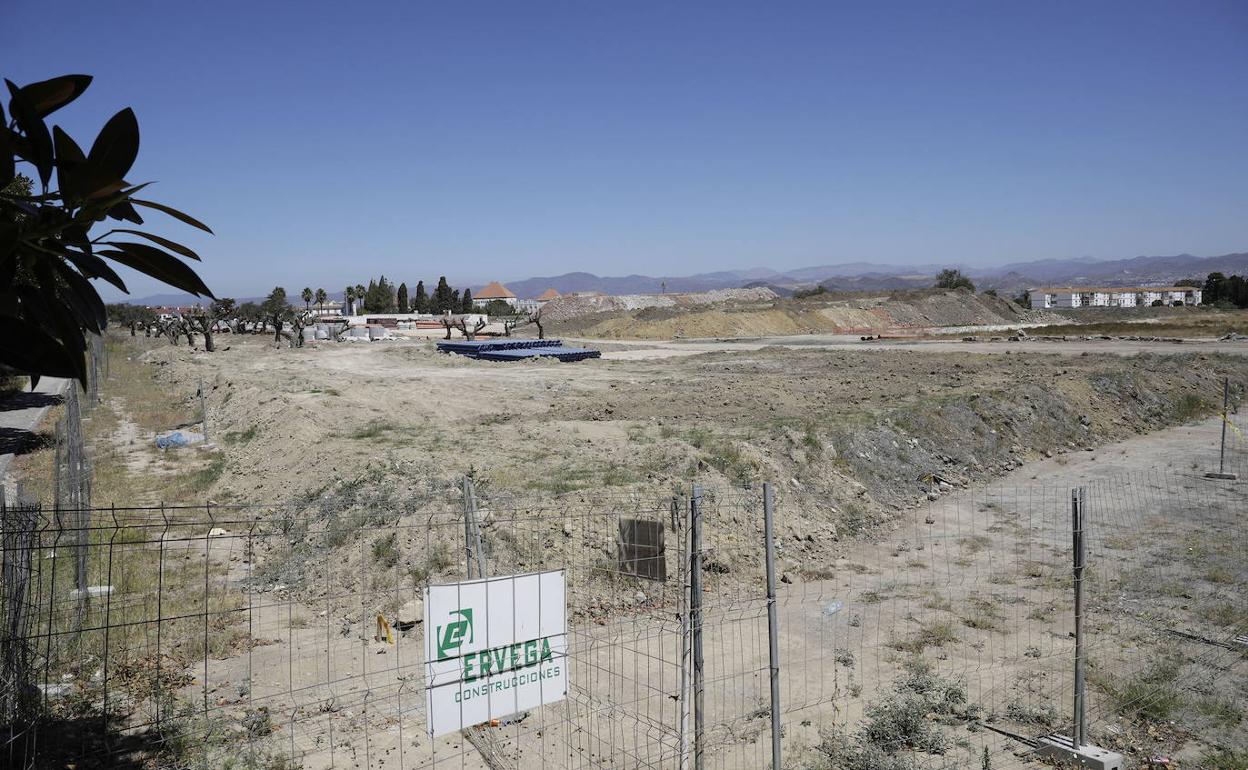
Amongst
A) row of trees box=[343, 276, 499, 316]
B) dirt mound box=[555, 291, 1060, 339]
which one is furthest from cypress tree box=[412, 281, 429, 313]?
dirt mound box=[555, 291, 1060, 339]

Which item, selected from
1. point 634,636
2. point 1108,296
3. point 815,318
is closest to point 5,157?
point 634,636

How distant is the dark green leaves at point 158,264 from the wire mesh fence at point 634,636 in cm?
270

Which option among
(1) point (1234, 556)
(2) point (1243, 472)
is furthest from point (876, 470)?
(2) point (1243, 472)

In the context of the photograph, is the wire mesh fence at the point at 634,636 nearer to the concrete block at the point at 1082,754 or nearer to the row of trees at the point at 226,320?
the concrete block at the point at 1082,754

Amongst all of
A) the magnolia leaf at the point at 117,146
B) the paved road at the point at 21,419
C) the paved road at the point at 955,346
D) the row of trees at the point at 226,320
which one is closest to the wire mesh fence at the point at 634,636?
the magnolia leaf at the point at 117,146

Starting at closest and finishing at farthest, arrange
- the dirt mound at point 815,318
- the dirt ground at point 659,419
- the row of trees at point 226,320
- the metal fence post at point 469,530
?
1. the metal fence post at point 469,530
2. the dirt ground at point 659,419
3. the row of trees at point 226,320
4. the dirt mound at point 815,318

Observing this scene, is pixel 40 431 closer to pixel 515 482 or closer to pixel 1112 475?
pixel 515 482

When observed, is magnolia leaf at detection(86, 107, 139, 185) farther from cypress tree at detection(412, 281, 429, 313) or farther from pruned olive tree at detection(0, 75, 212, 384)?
cypress tree at detection(412, 281, 429, 313)

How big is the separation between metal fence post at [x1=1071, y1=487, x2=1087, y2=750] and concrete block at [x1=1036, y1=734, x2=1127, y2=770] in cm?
5

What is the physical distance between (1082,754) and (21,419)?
29083 millimetres

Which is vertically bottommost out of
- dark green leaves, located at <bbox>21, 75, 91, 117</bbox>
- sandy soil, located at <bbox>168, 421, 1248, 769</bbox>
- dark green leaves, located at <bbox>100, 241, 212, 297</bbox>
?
sandy soil, located at <bbox>168, 421, 1248, 769</bbox>

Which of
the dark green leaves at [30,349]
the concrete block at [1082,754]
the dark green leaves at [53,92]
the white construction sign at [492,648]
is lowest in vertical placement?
the concrete block at [1082,754]

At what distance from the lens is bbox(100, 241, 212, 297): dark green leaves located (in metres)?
2.32

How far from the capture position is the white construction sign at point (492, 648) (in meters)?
4.52
